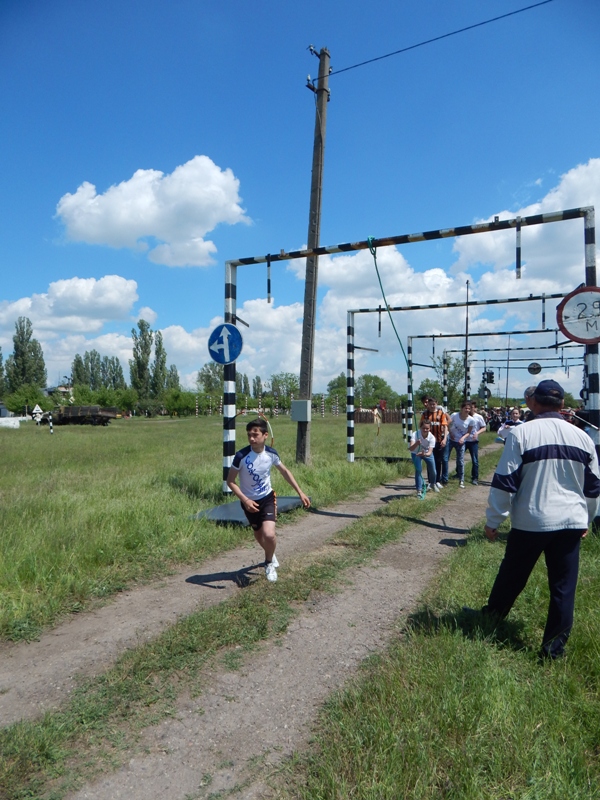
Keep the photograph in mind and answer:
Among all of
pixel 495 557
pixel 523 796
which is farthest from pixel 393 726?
pixel 495 557

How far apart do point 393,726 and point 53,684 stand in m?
2.17

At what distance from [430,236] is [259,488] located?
5060 millimetres

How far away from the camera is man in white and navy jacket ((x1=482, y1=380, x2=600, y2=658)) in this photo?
3789 mm

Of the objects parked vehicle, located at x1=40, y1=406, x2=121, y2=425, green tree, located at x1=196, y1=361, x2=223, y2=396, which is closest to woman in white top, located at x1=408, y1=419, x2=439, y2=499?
parked vehicle, located at x1=40, y1=406, x2=121, y2=425

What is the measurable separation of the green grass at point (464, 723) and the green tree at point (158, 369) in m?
102

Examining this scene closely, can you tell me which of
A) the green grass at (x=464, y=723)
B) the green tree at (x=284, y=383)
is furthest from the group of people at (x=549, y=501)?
the green tree at (x=284, y=383)

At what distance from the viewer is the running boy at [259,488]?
18.5 ft

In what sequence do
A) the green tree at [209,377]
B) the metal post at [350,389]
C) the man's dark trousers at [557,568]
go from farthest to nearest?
the green tree at [209,377]
the metal post at [350,389]
the man's dark trousers at [557,568]

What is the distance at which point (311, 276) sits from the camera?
42.8ft

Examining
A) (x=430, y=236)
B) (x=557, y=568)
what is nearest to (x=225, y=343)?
(x=430, y=236)

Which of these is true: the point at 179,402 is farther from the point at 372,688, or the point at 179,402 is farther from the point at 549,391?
the point at 372,688

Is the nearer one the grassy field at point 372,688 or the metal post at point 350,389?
the grassy field at point 372,688

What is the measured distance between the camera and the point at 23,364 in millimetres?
98375

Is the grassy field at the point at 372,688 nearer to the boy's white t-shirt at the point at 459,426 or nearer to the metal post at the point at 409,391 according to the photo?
the boy's white t-shirt at the point at 459,426
